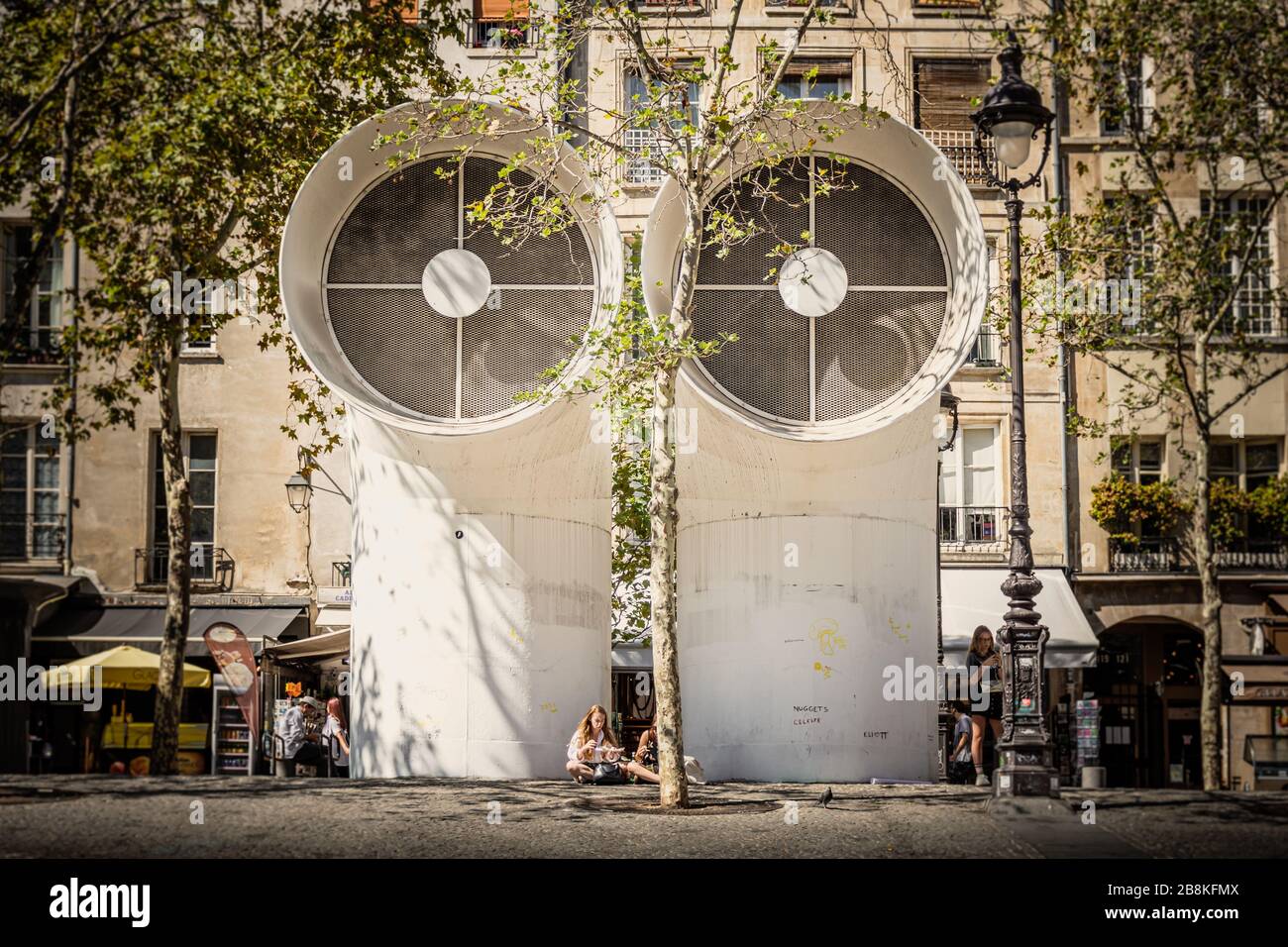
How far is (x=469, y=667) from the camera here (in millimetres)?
17750

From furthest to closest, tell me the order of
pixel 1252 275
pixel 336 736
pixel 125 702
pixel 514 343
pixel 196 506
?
pixel 196 506, pixel 1252 275, pixel 125 702, pixel 336 736, pixel 514 343

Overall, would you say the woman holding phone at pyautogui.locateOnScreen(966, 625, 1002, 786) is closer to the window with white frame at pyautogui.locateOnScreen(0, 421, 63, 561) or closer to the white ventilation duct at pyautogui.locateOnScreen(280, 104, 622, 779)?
the white ventilation duct at pyautogui.locateOnScreen(280, 104, 622, 779)

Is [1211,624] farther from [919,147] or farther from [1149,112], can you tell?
[1149,112]

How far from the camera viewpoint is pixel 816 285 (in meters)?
18.4

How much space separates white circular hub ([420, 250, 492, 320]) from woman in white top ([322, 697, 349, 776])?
5734 mm

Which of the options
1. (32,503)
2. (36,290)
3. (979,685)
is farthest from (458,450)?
(32,503)

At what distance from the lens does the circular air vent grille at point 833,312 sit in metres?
18.4

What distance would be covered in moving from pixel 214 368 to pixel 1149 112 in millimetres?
18275

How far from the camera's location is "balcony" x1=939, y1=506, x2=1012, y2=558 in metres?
29.2

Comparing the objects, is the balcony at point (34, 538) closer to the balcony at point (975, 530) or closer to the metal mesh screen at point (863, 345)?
the balcony at point (975, 530)

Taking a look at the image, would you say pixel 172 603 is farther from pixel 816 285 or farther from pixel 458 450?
pixel 816 285

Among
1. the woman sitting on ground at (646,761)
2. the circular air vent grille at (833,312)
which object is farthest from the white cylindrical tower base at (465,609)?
the circular air vent grille at (833,312)

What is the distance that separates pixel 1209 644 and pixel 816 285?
29.7 feet

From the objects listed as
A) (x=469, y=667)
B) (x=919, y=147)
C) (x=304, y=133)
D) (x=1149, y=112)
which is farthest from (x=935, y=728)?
(x=1149, y=112)
